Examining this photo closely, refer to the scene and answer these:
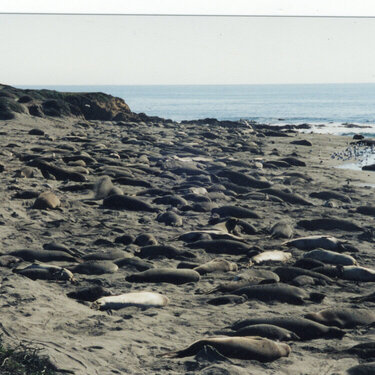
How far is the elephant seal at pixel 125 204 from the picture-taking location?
31.5ft

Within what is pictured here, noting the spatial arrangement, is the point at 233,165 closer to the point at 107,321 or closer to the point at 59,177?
the point at 59,177

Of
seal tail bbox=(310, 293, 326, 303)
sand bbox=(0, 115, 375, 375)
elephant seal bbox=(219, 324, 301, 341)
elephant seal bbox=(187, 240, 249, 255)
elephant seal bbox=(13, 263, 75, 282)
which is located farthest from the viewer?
elephant seal bbox=(187, 240, 249, 255)

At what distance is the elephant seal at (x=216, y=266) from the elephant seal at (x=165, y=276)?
9.3 inches

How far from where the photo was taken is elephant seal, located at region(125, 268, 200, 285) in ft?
19.6

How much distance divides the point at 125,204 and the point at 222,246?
2.67 m

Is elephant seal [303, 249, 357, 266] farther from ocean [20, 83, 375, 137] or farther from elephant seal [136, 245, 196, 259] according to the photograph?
ocean [20, 83, 375, 137]

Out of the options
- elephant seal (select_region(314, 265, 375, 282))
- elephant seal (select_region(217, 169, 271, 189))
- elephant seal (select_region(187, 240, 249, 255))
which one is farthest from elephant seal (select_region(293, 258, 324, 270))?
elephant seal (select_region(217, 169, 271, 189))

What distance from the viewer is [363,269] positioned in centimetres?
642

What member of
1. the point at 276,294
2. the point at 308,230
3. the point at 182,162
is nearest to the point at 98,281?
the point at 276,294

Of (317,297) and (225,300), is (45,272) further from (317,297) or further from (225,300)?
(317,297)

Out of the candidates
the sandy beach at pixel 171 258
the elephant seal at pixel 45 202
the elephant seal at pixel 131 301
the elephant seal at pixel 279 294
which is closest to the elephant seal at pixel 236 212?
the sandy beach at pixel 171 258

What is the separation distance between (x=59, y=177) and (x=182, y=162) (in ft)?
12.9

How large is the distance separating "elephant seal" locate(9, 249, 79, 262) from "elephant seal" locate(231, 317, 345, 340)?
247 cm

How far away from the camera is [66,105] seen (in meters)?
28.6
